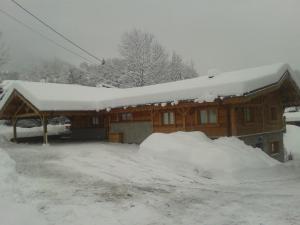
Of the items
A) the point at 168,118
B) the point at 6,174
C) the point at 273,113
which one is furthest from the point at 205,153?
the point at 273,113

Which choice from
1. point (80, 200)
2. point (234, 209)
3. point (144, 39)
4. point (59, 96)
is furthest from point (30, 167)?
point (144, 39)

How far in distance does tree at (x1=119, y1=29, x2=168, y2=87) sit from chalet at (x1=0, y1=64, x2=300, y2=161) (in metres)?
21.7

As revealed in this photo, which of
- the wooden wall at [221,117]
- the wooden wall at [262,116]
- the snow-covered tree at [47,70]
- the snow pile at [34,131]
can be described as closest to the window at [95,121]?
the wooden wall at [221,117]

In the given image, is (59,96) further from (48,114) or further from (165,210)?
(165,210)

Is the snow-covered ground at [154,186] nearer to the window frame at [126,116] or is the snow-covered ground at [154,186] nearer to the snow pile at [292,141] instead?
the window frame at [126,116]

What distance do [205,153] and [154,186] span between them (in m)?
4.38

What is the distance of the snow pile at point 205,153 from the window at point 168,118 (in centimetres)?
319

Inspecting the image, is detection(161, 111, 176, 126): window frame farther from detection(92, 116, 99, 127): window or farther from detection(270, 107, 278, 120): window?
detection(92, 116, 99, 127): window

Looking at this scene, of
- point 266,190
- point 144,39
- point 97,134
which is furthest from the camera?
point 144,39

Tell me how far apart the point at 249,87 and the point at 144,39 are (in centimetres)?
3537

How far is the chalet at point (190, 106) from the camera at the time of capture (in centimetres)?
1736

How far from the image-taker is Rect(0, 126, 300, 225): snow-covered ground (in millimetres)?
7516

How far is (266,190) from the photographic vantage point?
1126cm

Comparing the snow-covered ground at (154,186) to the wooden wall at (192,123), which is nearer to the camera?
the snow-covered ground at (154,186)
